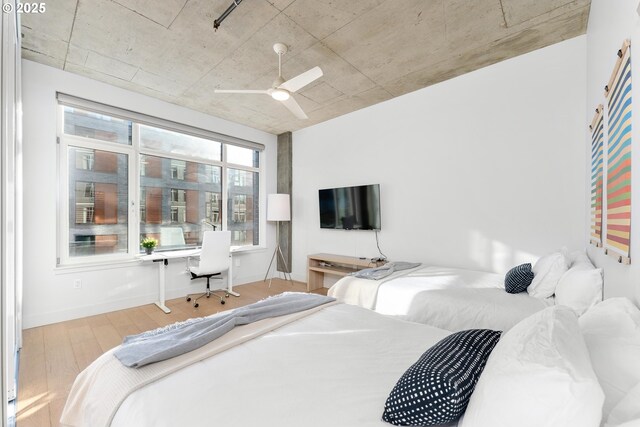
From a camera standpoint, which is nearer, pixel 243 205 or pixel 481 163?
pixel 481 163

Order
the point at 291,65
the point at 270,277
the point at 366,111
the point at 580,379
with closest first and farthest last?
the point at 580,379, the point at 291,65, the point at 366,111, the point at 270,277

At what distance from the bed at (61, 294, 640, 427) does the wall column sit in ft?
12.3

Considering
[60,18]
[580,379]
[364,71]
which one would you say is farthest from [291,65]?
[580,379]

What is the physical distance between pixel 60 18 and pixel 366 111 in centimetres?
351

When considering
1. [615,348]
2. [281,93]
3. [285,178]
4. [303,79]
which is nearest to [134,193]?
[285,178]

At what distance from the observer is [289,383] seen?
1060 mm

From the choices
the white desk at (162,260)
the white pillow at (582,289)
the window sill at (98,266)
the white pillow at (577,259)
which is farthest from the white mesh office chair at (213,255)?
the white pillow at (577,259)

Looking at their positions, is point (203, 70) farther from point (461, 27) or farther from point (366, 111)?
point (461, 27)

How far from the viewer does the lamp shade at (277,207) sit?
4.92m

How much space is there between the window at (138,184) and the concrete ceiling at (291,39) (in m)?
0.66

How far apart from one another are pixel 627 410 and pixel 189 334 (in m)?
1.61

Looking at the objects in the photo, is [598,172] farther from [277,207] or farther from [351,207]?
[277,207]

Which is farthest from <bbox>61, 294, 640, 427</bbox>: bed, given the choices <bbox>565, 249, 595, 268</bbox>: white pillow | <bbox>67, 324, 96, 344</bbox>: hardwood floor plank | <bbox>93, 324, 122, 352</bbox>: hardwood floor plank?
<bbox>67, 324, 96, 344</bbox>: hardwood floor plank

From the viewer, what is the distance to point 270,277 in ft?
17.6
